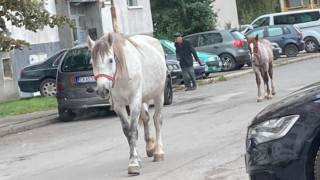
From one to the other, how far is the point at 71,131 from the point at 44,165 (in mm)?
4814

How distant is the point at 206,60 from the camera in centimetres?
2961

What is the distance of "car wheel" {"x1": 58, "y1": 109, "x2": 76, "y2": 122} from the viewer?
1903cm

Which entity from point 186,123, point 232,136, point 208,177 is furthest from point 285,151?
point 186,123

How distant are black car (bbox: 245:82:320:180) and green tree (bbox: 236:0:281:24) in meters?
68.0

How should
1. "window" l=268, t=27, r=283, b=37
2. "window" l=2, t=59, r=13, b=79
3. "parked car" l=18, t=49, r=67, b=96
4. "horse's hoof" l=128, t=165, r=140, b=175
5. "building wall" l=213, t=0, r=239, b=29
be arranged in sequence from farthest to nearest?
"building wall" l=213, t=0, r=239, b=29
"window" l=268, t=27, r=283, b=37
"window" l=2, t=59, r=13, b=79
"parked car" l=18, t=49, r=67, b=96
"horse's hoof" l=128, t=165, r=140, b=175

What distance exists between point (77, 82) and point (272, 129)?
11.8m

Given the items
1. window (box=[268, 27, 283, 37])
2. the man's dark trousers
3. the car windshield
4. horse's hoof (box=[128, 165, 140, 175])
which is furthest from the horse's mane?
window (box=[268, 27, 283, 37])

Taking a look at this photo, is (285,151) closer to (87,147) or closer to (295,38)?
(87,147)

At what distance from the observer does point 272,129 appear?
6.59m

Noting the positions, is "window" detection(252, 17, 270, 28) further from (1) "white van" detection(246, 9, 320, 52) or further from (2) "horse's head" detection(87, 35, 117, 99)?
(2) "horse's head" detection(87, 35, 117, 99)

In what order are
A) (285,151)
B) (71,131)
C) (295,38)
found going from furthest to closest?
(295,38) < (71,131) < (285,151)

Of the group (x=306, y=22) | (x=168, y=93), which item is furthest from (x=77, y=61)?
(x=306, y=22)

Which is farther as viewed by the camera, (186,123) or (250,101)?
(250,101)

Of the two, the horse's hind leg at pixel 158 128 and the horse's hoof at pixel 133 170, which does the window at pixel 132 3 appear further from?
the horse's hoof at pixel 133 170
